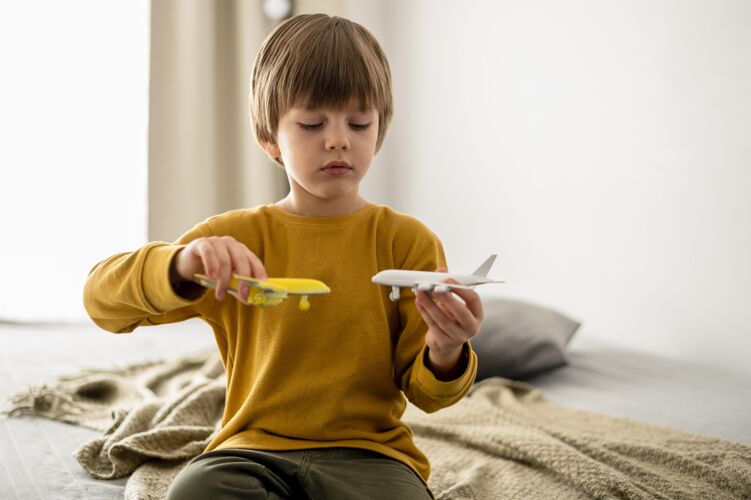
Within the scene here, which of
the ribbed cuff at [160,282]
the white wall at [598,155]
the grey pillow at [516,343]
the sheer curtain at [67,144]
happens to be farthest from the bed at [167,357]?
the ribbed cuff at [160,282]

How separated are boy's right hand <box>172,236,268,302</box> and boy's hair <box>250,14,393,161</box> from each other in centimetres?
25

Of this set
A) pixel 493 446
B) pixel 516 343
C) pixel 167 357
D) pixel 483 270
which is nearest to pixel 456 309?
pixel 483 270

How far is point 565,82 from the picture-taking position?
2.54 meters

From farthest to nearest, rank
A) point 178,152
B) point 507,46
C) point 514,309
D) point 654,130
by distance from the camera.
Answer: point 178,152 → point 507,46 → point 654,130 → point 514,309

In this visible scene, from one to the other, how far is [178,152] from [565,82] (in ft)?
4.60

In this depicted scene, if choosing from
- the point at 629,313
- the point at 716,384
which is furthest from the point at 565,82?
the point at 716,384

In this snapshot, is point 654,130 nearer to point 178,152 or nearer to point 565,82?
point 565,82

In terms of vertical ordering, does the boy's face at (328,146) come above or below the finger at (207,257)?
above

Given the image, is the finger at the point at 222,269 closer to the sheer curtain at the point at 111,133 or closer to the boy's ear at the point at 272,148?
the boy's ear at the point at 272,148

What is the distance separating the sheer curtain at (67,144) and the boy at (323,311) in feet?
6.14

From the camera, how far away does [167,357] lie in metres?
2.09

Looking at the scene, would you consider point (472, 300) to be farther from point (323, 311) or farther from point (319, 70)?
point (319, 70)

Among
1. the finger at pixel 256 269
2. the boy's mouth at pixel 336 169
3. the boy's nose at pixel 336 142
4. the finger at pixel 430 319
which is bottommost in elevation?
the finger at pixel 430 319

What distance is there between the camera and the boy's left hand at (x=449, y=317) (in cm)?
92
